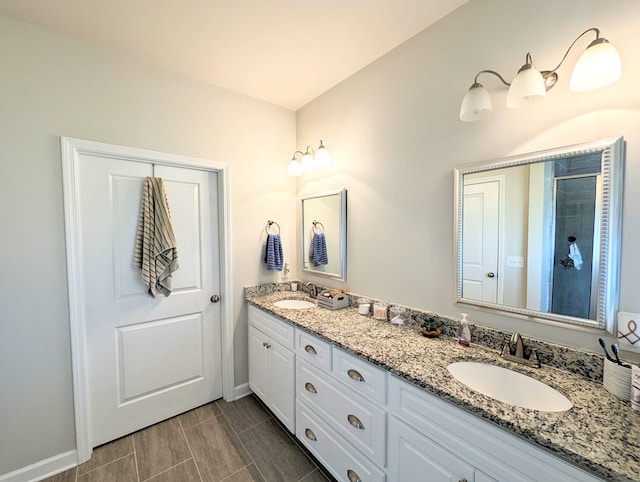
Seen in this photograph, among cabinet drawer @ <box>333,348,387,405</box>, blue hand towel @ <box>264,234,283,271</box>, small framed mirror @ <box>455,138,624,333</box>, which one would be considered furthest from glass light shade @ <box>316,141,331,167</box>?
cabinet drawer @ <box>333,348,387,405</box>

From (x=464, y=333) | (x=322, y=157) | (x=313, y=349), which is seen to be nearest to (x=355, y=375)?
(x=313, y=349)

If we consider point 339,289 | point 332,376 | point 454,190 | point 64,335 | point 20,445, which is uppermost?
point 454,190

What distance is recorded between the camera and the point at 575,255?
1117 mm

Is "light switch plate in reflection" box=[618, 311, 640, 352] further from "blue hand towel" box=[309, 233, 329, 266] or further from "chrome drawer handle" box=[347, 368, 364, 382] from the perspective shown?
"blue hand towel" box=[309, 233, 329, 266]

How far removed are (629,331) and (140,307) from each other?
2.68 m

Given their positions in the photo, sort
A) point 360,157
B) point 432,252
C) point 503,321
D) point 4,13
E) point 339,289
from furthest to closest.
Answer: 1. point 339,289
2. point 360,157
3. point 432,252
4. point 4,13
5. point 503,321

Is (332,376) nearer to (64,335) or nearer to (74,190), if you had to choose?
(64,335)

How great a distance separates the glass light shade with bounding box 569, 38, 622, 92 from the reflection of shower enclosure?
288 millimetres

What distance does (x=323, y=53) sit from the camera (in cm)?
183

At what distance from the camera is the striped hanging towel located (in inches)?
74.7

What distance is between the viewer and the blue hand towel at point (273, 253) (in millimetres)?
2451

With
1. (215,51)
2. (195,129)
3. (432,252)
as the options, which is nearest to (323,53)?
(215,51)

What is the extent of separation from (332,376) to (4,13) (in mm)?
2721

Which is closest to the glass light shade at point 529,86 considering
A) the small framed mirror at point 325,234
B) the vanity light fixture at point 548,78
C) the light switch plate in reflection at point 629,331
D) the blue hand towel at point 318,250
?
the vanity light fixture at point 548,78
